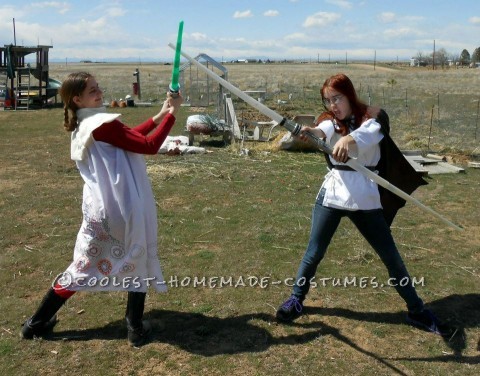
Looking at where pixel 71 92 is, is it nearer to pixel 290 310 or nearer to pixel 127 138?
pixel 127 138

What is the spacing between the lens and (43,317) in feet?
11.4

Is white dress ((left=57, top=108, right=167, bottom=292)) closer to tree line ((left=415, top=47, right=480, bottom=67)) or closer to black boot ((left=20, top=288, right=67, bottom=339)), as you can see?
black boot ((left=20, top=288, right=67, bottom=339))

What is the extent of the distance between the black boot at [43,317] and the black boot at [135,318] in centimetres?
46

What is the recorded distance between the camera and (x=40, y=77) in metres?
22.2

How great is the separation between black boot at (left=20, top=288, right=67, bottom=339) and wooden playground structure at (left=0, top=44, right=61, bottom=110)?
19.3 metres

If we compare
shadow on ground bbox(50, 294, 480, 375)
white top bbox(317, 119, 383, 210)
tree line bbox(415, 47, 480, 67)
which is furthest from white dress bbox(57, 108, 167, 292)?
tree line bbox(415, 47, 480, 67)

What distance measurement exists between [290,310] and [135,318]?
1186 millimetres

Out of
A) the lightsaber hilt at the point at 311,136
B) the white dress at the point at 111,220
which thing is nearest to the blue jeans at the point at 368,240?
the lightsaber hilt at the point at 311,136

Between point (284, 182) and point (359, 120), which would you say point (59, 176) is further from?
point (359, 120)

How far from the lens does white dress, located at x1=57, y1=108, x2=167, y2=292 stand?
10.2 feet

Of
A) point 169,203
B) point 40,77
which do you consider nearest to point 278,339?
point 169,203

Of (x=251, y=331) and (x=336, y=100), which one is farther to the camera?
(x=251, y=331)

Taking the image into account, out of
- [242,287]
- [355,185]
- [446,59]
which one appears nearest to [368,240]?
[355,185]

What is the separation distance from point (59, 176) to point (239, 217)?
403cm
